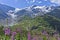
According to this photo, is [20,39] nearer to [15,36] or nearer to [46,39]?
[15,36]

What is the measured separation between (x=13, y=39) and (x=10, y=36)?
440 millimetres

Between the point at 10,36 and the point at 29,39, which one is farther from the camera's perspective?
the point at 10,36

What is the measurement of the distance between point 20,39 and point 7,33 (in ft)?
1.30

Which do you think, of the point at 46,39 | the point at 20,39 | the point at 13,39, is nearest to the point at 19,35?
the point at 20,39

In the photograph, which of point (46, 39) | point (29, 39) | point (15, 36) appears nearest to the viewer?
point (29, 39)

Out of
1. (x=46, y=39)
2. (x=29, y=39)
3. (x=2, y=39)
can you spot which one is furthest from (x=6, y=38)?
(x=46, y=39)

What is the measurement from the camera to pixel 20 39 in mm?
5414

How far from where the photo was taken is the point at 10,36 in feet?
17.9

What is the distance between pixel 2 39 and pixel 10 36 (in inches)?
8.2

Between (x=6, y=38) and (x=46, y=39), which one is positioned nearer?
(x=6, y=38)

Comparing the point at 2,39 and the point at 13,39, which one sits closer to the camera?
the point at 13,39

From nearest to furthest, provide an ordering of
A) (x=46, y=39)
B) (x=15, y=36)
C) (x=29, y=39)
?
1. (x=29, y=39)
2. (x=15, y=36)
3. (x=46, y=39)

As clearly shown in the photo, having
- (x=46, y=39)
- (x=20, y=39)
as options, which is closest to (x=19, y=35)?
(x=20, y=39)

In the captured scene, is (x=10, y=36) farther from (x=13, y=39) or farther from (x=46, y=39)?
(x=46, y=39)
